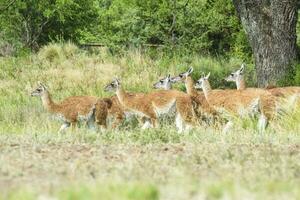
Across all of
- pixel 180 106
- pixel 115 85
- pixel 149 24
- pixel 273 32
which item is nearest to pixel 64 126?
pixel 115 85

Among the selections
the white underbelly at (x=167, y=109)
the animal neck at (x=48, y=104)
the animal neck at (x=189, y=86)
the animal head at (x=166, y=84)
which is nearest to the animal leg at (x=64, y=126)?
the animal neck at (x=48, y=104)

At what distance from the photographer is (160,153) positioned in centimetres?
873

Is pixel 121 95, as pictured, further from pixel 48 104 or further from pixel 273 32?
pixel 273 32

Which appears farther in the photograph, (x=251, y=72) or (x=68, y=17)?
(x=68, y=17)

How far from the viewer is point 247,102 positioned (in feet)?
45.3

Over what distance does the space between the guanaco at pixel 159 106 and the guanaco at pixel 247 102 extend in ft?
1.74

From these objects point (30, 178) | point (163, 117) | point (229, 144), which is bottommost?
point (163, 117)

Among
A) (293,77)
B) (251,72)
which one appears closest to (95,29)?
(251,72)

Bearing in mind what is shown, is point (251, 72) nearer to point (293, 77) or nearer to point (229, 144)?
point (293, 77)

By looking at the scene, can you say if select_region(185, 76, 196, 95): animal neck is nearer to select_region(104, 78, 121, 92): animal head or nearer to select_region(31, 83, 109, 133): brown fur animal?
select_region(104, 78, 121, 92): animal head

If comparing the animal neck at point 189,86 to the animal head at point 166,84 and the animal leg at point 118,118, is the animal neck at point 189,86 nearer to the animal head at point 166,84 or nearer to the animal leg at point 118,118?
the animal head at point 166,84

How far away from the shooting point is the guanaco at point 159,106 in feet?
48.0

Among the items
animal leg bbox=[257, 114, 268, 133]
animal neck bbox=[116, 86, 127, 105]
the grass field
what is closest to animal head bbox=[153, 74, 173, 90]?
animal neck bbox=[116, 86, 127, 105]

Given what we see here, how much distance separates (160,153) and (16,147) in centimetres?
193
